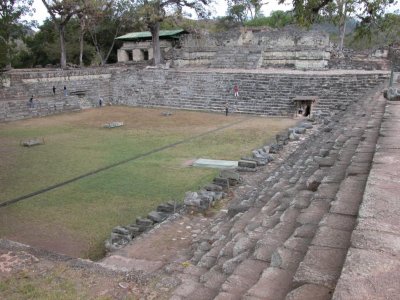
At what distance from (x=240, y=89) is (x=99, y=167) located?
13.1 metres

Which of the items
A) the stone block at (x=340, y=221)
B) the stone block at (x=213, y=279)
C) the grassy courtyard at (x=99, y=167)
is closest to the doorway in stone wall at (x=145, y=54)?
the grassy courtyard at (x=99, y=167)

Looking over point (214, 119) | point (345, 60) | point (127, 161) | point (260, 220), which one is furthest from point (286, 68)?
point (260, 220)

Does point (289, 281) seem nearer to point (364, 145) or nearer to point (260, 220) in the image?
point (260, 220)

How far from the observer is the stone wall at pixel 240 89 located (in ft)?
67.6

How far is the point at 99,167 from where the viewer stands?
39.0 feet

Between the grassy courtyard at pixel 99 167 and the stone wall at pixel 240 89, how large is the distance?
1.92m

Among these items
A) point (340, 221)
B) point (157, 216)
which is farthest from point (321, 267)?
point (157, 216)

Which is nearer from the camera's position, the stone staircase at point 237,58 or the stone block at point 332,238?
the stone block at point 332,238

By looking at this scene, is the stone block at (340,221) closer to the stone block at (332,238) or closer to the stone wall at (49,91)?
the stone block at (332,238)

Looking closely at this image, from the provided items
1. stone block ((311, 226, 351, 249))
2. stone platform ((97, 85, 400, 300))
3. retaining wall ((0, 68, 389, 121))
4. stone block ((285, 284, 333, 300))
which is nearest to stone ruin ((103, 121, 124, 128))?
retaining wall ((0, 68, 389, 121))

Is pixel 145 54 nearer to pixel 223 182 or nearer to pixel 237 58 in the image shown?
pixel 237 58

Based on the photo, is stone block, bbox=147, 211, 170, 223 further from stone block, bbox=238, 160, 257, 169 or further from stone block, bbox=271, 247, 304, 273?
stone block, bbox=271, 247, 304, 273

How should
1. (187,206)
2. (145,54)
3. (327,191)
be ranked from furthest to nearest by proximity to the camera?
(145,54), (187,206), (327,191)

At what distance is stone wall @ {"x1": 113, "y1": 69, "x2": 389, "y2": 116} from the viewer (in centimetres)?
2061
